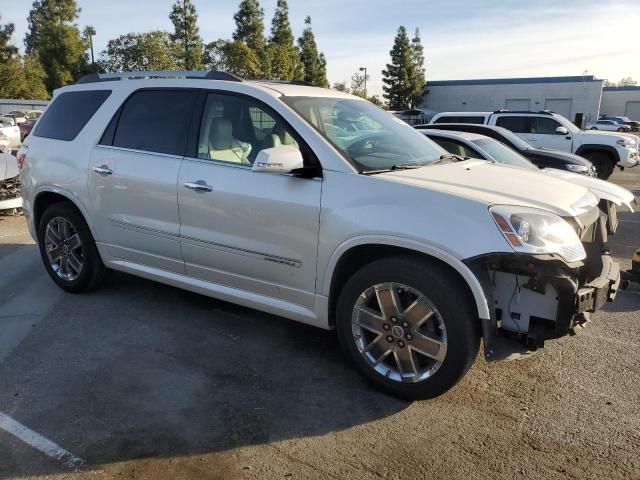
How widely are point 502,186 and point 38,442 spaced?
302 centimetres

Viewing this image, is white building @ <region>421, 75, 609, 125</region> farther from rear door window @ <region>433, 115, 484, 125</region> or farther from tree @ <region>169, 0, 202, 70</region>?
rear door window @ <region>433, 115, 484, 125</region>

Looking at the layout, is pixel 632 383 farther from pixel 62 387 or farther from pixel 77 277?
pixel 77 277

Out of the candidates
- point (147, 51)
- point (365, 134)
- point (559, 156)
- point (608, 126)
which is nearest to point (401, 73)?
point (608, 126)

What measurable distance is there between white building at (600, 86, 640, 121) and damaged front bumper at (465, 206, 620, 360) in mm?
74926

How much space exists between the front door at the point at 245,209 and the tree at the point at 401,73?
2558 inches

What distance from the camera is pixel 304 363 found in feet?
12.5

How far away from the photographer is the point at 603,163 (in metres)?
14.4

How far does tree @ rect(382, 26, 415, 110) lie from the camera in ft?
217

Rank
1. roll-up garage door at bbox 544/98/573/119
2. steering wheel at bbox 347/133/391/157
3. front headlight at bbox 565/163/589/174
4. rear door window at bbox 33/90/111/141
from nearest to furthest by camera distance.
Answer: steering wheel at bbox 347/133/391/157
rear door window at bbox 33/90/111/141
front headlight at bbox 565/163/589/174
roll-up garage door at bbox 544/98/573/119

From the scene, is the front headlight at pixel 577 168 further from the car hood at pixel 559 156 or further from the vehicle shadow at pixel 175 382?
the vehicle shadow at pixel 175 382

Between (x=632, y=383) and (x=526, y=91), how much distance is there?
59.3 m

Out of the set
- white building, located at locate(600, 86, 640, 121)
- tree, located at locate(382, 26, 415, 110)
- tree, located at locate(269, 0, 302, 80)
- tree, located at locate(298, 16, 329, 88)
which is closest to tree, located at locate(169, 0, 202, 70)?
tree, located at locate(269, 0, 302, 80)

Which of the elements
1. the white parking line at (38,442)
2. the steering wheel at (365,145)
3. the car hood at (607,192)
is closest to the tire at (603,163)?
Answer: the car hood at (607,192)

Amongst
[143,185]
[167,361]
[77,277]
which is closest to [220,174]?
[143,185]
